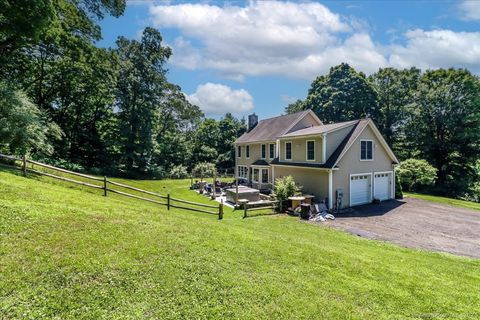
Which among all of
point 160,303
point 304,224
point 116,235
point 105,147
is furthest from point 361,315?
point 105,147

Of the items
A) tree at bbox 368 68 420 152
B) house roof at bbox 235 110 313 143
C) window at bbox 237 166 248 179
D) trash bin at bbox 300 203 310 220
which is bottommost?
trash bin at bbox 300 203 310 220

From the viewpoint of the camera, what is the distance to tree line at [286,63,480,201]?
1128 inches

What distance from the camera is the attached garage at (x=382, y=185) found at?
65.4ft

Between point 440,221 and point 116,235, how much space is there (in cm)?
1668

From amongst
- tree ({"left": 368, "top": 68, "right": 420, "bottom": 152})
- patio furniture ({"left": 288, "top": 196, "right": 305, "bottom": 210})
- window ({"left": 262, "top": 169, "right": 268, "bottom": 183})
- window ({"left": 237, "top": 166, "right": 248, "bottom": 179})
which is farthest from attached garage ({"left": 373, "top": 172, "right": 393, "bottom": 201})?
tree ({"left": 368, "top": 68, "right": 420, "bottom": 152})

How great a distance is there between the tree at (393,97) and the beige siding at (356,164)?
60.4ft

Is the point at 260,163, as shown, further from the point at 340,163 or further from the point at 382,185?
the point at 382,185

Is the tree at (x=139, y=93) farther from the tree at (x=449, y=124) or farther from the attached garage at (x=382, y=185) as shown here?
the tree at (x=449, y=124)

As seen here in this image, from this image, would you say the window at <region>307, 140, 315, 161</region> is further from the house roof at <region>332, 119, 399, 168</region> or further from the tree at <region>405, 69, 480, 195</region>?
the tree at <region>405, 69, 480, 195</region>

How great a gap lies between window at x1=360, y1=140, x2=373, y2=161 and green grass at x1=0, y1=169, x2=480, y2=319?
1143 cm

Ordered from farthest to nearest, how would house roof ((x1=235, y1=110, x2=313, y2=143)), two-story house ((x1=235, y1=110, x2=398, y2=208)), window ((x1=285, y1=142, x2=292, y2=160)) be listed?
house roof ((x1=235, y1=110, x2=313, y2=143)) → window ((x1=285, y1=142, x2=292, y2=160)) → two-story house ((x1=235, y1=110, x2=398, y2=208))

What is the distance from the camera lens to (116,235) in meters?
6.39

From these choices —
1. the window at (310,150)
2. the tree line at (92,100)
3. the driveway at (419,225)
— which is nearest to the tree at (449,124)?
the driveway at (419,225)

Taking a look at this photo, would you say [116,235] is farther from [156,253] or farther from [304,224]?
[304,224]
